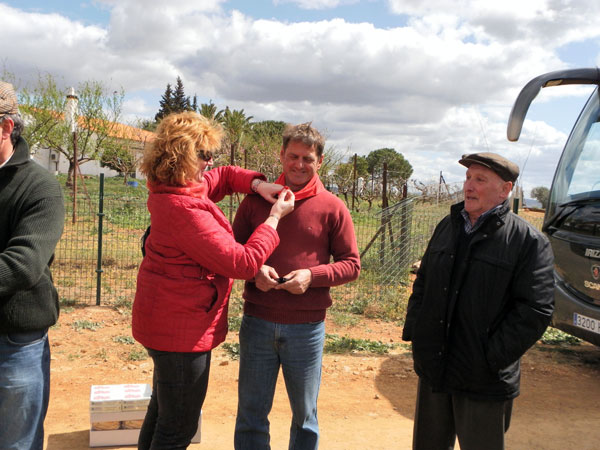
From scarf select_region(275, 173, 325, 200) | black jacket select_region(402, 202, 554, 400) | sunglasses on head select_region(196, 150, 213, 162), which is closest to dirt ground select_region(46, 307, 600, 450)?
black jacket select_region(402, 202, 554, 400)

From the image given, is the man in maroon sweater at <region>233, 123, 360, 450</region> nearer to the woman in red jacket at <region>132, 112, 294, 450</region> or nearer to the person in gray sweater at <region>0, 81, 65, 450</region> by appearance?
the woman in red jacket at <region>132, 112, 294, 450</region>

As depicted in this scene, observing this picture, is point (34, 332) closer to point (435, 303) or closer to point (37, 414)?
point (37, 414)

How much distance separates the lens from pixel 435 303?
2.85 m

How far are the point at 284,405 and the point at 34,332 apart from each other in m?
2.87

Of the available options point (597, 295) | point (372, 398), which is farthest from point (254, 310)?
point (597, 295)

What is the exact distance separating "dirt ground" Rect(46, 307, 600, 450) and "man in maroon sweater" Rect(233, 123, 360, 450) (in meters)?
1.20

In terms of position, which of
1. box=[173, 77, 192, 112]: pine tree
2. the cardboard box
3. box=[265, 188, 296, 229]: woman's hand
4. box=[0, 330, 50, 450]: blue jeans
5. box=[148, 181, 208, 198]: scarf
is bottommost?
the cardboard box

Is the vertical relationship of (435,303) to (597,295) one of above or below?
above

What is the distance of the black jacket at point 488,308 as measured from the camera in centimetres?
263

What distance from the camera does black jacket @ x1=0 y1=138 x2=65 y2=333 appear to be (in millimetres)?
2070

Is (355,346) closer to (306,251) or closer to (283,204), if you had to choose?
(306,251)

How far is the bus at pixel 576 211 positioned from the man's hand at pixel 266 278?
297 centimetres

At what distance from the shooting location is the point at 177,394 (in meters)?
2.47

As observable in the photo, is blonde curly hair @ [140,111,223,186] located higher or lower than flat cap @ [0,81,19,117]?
lower
